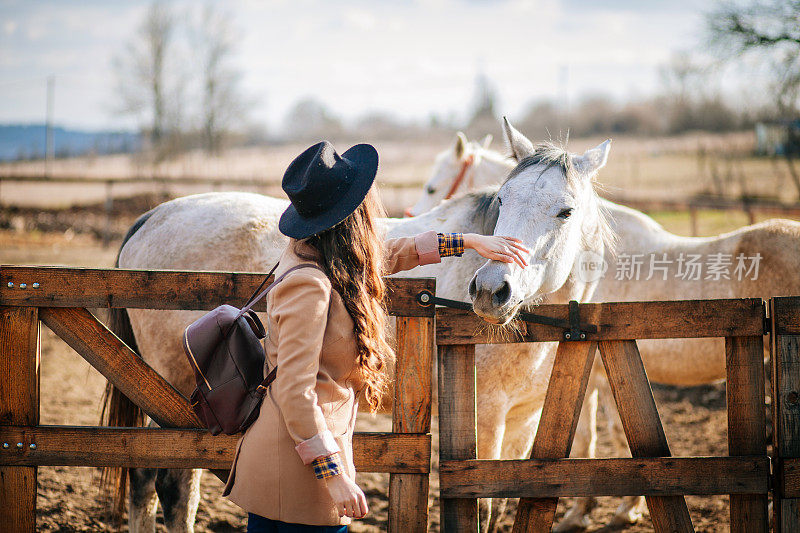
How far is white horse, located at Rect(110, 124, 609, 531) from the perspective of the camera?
2.69 m

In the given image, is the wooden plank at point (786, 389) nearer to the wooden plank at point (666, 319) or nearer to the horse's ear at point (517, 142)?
the wooden plank at point (666, 319)

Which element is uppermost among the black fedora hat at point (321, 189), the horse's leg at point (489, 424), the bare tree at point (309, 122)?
the bare tree at point (309, 122)

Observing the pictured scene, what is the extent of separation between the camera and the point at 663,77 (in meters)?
30.6

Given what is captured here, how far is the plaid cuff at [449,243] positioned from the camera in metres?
2.41

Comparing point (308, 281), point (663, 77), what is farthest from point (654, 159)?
point (308, 281)

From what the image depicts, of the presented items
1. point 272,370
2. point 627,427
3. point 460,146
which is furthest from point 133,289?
point 460,146

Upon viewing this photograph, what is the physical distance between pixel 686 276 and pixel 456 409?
289 cm

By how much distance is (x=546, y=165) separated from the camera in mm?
2771

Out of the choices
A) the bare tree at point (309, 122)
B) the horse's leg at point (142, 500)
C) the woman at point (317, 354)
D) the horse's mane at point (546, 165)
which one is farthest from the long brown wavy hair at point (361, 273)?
the bare tree at point (309, 122)

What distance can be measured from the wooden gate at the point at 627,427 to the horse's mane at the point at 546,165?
2.15ft

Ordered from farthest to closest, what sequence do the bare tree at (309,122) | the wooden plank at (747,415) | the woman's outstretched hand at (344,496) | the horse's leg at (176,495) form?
the bare tree at (309,122), the horse's leg at (176,495), the wooden plank at (747,415), the woman's outstretched hand at (344,496)

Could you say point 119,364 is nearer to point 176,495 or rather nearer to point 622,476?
point 176,495

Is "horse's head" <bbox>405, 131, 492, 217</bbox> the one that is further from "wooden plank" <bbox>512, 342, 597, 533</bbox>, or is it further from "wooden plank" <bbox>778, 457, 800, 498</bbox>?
"wooden plank" <bbox>778, 457, 800, 498</bbox>

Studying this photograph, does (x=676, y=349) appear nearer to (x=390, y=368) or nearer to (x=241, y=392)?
(x=390, y=368)
